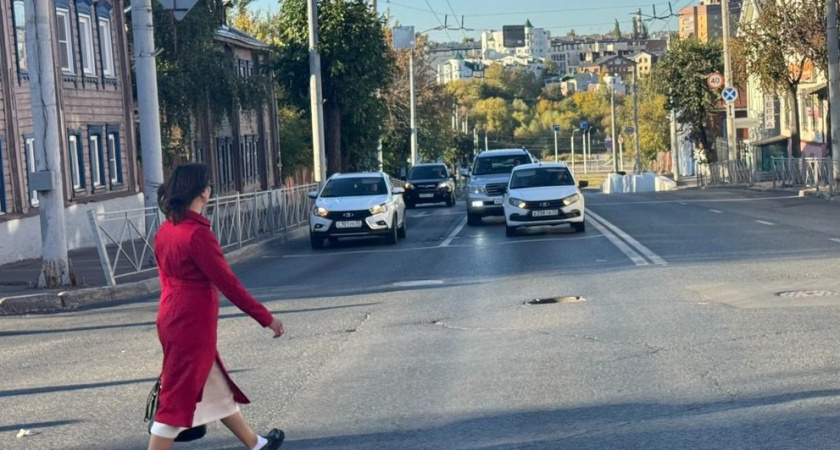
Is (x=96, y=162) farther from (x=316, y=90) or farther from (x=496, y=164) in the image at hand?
(x=496, y=164)

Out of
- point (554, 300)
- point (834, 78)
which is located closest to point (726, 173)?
point (834, 78)

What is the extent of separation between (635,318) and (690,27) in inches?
5597

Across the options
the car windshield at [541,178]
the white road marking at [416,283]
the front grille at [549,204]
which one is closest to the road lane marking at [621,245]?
the front grille at [549,204]

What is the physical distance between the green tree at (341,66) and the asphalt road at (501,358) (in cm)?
2411

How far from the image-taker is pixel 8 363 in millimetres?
11656

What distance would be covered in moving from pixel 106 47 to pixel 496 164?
1069 cm

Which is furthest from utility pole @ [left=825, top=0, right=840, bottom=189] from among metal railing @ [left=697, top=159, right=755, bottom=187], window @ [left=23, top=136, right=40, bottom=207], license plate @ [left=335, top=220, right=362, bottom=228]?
window @ [left=23, top=136, right=40, bottom=207]

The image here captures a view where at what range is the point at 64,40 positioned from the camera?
3028 cm

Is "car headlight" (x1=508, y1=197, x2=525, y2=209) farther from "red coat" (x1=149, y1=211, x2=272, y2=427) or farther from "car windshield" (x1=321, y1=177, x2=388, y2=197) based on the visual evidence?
"red coat" (x1=149, y1=211, x2=272, y2=427)

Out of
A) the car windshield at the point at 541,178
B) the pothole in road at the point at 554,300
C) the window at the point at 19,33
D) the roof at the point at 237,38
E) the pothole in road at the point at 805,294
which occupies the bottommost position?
the pothole in road at the point at 554,300

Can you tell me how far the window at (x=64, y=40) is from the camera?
29.8 metres

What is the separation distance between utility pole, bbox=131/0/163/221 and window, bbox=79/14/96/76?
1060 cm

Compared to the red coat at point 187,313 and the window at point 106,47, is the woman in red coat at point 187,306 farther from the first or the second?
the window at point 106,47

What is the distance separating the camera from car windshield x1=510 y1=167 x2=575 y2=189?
27.4 m
